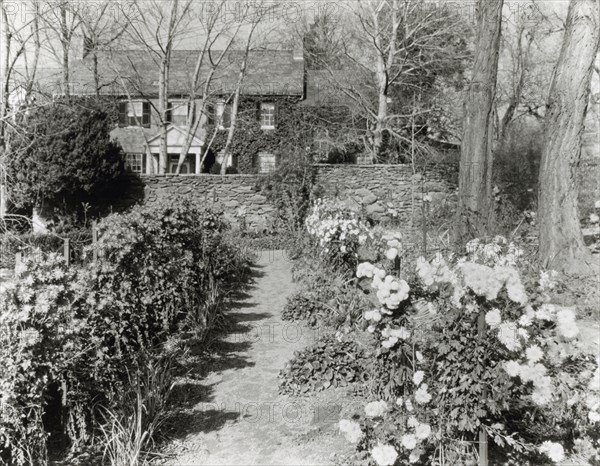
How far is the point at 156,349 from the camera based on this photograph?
5.85 m

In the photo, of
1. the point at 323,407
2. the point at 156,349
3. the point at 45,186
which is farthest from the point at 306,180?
the point at 323,407

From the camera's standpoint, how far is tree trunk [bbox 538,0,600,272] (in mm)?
8969

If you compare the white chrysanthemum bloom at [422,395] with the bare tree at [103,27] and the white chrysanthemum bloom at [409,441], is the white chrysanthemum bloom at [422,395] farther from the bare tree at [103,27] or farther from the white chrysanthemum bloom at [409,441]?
the bare tree at [103,27]

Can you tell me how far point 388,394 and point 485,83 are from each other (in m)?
7.64

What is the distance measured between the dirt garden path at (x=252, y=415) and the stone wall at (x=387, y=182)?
11.3 metres

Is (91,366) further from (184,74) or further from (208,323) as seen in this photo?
(184,74)

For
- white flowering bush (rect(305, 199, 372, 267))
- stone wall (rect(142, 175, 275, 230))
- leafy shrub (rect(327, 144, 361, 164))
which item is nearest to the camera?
white flowering bush (rect(305, 199, 372, 267))

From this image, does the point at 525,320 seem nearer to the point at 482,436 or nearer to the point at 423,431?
the point at 482,436

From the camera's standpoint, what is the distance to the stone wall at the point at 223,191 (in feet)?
57.9

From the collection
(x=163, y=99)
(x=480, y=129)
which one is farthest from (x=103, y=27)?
(x=480, y=129)

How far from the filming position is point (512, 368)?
3166 mm

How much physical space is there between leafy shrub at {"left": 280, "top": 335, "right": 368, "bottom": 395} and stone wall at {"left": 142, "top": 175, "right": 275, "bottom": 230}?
12052 mm

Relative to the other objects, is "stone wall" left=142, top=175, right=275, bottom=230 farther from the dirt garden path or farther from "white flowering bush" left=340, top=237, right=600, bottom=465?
"white flowering bush" left=340, top=237, right=600, bottom=465

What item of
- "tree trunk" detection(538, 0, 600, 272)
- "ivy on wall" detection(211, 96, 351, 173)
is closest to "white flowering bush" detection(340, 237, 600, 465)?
"tree trunk" detection(538, 0, 600, 272)
